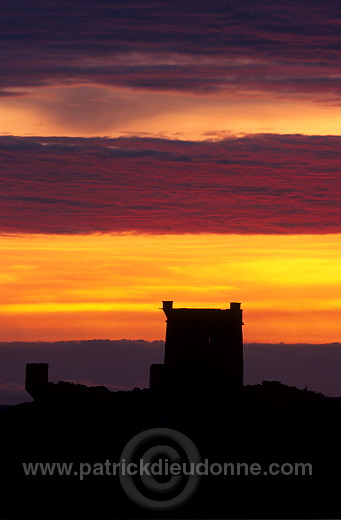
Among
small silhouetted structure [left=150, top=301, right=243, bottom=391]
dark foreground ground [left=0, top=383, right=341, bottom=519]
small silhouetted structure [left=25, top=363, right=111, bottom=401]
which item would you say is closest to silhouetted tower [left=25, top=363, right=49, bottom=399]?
small silhouetted structure [left=25, top=363, right=111, bottom=401]

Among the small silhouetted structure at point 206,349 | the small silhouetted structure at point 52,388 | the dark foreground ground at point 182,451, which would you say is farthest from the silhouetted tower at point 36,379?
the small silhouetted structure at point 206,349

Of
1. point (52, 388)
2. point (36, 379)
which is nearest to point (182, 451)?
point (52, 388)

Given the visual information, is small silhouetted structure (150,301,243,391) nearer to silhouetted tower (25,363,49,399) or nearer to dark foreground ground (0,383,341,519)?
dark foreground ground (0,383,341,519)

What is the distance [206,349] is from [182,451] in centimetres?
1120

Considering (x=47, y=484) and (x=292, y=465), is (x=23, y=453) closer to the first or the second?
(x=47, y=484)

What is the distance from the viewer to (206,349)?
72.2m

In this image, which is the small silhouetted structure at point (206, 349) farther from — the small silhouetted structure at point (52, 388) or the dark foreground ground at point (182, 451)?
the small silhouetted structure at point (52, 388)

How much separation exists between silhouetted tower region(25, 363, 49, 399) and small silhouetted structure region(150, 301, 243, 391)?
681cm

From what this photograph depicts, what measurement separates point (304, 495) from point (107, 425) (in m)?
9.11

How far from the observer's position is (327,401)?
6675 centimetres

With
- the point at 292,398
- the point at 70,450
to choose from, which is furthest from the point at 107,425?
the point at 292,398

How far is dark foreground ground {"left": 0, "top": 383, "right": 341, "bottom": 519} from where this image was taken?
2356 inches

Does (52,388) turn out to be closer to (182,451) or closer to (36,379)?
(36,379)

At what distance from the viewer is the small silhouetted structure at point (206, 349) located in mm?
71812
